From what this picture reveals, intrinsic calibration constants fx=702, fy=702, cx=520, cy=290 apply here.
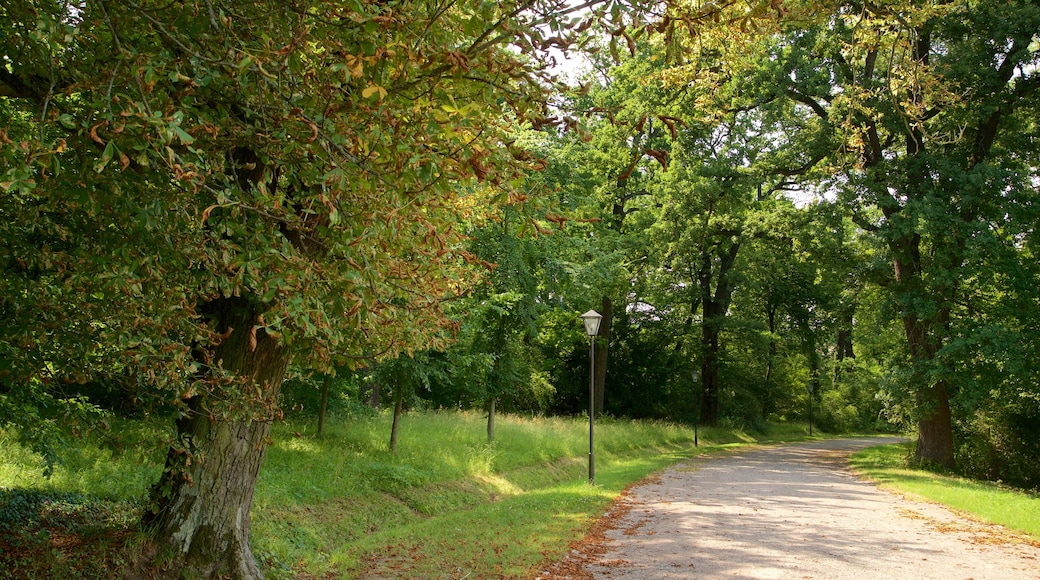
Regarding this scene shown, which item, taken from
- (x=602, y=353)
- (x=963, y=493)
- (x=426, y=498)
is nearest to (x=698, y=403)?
(x=602, y=353)

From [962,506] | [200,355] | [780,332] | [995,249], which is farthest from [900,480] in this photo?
[780,332]

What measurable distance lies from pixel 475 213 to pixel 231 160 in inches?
158

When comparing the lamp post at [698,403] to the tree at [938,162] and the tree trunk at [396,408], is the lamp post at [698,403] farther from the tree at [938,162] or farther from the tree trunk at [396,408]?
the tree trunk at [396,408]

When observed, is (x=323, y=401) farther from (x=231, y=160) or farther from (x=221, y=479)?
(x=231, y=160)

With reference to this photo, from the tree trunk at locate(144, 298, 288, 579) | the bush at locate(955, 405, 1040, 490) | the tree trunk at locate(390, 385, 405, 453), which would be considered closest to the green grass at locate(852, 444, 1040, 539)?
the bush at locate(955, 405, 1040, 490)

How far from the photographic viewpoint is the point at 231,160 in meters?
4.79

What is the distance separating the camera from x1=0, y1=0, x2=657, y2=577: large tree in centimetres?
367

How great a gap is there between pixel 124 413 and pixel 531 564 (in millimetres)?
7845

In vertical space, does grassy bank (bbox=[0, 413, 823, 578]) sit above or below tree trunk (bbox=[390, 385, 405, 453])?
below

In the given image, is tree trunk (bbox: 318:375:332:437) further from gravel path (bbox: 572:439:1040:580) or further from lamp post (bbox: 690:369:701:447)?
lamp post (bbox: 690:369:701:447)

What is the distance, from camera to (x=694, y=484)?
52.9ft

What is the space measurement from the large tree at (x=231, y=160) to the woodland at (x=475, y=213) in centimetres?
3

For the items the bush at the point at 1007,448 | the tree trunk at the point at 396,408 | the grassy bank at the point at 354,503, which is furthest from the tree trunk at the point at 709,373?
the tree trunk at the point at 396,408

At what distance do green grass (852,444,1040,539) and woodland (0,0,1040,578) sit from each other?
1.70 m
